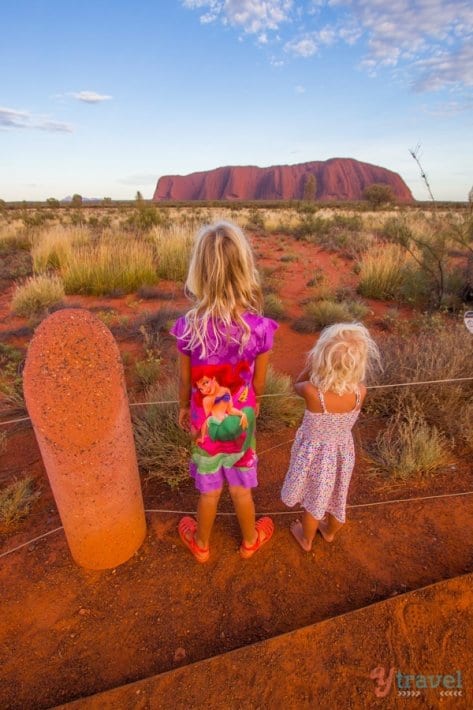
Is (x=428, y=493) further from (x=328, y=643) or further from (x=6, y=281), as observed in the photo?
(x=6, y=281)

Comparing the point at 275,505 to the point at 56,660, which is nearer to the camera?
the point at 56,660

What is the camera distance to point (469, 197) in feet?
17.9

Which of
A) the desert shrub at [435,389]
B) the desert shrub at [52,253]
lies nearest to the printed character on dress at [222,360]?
the desert shrub at [435,389]

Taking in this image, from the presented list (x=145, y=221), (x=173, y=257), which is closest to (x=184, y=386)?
(x=173, y=257)

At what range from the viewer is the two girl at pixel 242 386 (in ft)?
4.77

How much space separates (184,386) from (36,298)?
5222 mm

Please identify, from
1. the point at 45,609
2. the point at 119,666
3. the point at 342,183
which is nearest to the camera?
the point at 119,666

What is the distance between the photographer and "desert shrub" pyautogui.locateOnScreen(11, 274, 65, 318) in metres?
5.88

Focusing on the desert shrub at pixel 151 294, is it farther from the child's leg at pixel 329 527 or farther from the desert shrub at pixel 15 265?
the child's leg at pixel 329 527

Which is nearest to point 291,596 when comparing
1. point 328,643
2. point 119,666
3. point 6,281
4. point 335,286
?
point 328,643

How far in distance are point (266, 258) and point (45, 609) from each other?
30.7 feet

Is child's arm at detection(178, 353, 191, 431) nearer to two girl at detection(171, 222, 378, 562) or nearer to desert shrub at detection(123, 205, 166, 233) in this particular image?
two girl at detection(171, 222, 378, 562)

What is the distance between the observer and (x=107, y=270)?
707 cm

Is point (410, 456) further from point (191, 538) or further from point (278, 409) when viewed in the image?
point (191, 538)
